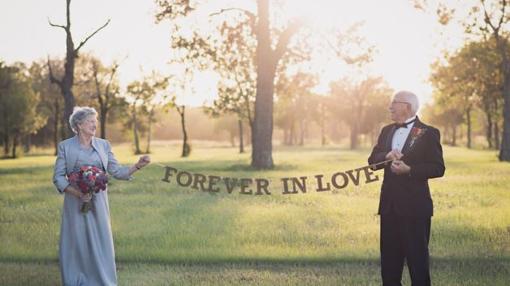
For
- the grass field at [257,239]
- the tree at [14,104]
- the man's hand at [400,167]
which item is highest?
the tree at [14,104]

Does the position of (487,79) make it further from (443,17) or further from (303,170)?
(303,170)

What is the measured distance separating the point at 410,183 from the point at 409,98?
973 millimetres

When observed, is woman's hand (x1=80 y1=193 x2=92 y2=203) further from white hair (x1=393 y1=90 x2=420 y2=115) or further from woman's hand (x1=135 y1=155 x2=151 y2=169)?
white hair (x1=393 y1=90 x2=420 y2=115)

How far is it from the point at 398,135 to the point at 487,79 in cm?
4710

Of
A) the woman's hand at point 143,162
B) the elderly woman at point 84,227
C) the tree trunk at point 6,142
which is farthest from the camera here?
the tree trunk at point 6,142

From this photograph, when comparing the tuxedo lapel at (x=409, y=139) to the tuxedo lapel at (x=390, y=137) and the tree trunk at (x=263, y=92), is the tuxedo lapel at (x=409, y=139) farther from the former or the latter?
the tree trunk at (x=263, y=92)

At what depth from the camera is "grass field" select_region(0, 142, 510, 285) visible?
9.59 meters

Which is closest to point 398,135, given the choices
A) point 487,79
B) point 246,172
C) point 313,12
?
point 246,172

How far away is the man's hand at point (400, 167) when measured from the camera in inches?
286

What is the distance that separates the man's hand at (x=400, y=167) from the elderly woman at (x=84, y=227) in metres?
3.05

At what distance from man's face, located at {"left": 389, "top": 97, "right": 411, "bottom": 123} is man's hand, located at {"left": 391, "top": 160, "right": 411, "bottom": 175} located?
506 mm

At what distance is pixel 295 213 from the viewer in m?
15.5

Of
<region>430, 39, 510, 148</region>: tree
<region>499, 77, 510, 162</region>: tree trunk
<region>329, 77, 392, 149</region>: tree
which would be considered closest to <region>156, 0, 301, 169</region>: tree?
<region>499, 77, 510, 162</region>: tree trunk

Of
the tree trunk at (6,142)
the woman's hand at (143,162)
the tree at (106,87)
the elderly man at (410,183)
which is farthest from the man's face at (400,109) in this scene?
the tree trunk at (6,142)
